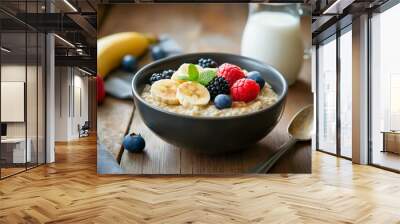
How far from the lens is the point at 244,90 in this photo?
4973 mm

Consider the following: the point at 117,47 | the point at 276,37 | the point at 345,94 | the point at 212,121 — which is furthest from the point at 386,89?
the point at 117,47

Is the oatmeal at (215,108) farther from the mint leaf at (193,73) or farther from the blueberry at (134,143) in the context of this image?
the blueberry at (134,143)

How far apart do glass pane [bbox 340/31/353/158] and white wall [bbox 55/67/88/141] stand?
29.8 ft

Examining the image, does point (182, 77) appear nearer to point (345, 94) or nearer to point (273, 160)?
point (273, 160)

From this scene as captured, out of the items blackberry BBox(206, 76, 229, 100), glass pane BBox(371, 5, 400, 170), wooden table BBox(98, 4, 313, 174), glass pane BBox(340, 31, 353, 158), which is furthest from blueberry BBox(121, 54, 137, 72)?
glass pane BBox(340, 31, 353, 158)

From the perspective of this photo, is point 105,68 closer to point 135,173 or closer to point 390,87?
point 135,173

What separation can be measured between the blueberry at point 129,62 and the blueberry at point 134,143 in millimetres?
868

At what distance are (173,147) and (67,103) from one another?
9.50m

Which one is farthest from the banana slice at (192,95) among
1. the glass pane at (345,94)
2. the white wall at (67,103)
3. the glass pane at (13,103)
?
the white wall at (67,103)

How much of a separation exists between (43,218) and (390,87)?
17.6ft

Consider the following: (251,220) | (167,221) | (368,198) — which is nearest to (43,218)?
(167,221)

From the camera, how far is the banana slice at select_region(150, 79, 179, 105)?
505 cm

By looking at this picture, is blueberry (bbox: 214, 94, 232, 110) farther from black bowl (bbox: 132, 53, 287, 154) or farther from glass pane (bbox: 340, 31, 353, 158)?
glass pane (bbox: 340, 31, 353, 158)

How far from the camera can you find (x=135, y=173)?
5520 mm
